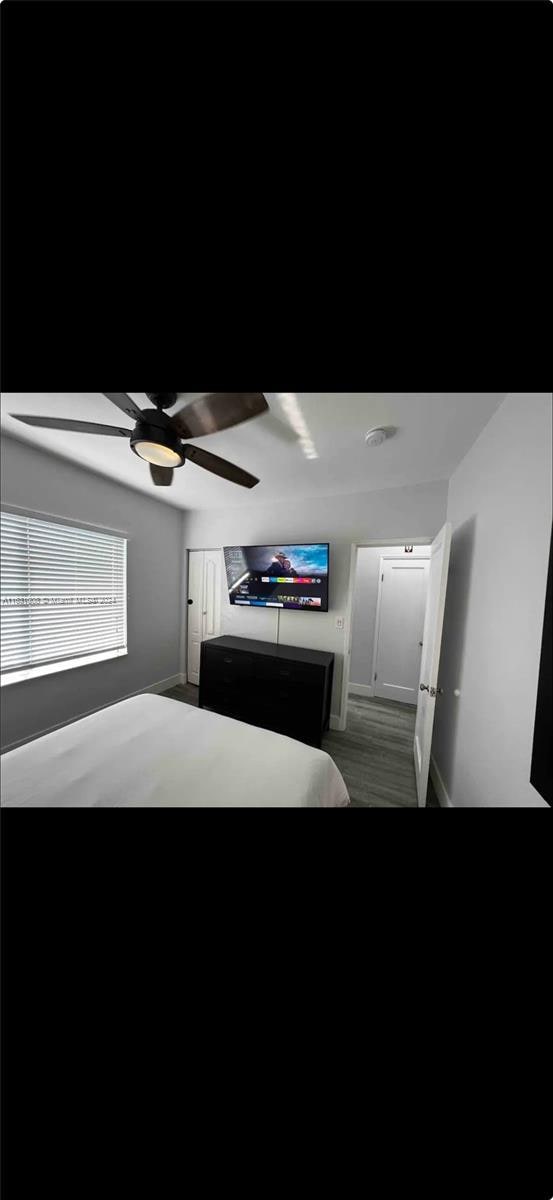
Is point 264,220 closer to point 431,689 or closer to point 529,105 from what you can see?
point 529,105

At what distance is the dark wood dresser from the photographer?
1.75 meters

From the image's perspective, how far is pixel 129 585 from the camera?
34.9 inches

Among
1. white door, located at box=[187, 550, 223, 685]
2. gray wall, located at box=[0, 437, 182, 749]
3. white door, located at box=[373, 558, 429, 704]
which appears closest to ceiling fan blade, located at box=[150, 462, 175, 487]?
gray wall, located at box=[0, 437, 182, 749]

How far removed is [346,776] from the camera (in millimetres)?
1404

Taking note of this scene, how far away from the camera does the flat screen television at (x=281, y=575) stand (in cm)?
221

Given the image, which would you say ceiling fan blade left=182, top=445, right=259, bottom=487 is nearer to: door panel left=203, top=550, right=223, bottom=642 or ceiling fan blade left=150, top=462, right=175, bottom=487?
ceiling fan blade left=150, top=462, right=175, bottom=487

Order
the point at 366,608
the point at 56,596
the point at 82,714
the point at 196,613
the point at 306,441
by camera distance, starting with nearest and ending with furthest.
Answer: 1. the point at 56,596
2. the point at 82,714
3. the point at 306,441
4. the point at 196,613
5. the point at 366,608

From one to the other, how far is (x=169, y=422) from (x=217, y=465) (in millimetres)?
330

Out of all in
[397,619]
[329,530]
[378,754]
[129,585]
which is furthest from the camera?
[397,619]

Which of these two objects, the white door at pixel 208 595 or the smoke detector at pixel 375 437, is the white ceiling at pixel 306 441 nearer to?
the smoke detector at pixel 375 437

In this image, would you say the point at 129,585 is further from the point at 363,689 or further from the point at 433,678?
the point at 363,689

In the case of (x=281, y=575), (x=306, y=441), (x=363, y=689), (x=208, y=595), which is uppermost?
(x=306, y=441)

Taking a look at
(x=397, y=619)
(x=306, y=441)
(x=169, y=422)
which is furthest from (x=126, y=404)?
(x=397, y=619)
